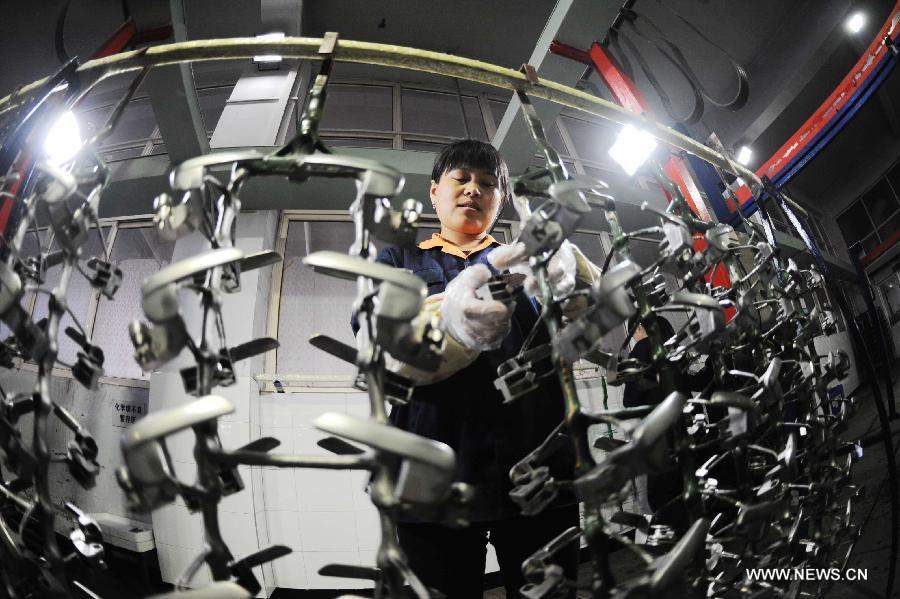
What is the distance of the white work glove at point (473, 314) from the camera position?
2.19 ft

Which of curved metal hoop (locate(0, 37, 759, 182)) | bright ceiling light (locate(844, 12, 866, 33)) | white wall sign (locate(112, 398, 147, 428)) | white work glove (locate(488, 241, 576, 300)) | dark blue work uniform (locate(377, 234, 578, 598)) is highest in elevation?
bright ceiling light (locate(844, 12, 866, 33))

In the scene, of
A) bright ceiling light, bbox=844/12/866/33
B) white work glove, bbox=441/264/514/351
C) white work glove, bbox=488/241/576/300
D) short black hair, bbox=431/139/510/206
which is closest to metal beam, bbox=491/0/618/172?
bright ceiling light, bbox=844/12/866/33

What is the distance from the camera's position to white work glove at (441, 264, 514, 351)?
26.3 inches

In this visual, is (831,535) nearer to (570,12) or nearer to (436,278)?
(436,278)

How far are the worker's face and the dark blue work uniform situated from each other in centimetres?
31

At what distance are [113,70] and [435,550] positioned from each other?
1318mm

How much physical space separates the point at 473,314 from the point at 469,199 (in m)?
0.56

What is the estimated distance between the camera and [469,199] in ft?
3.65

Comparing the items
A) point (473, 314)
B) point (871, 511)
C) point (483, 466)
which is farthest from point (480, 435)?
point (871, 511)

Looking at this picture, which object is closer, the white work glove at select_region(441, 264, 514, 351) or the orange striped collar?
the white work glove at select_region(441, 264, 514, 351)

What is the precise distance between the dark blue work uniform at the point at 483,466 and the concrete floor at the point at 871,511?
0.60 m

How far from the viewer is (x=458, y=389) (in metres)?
0.94

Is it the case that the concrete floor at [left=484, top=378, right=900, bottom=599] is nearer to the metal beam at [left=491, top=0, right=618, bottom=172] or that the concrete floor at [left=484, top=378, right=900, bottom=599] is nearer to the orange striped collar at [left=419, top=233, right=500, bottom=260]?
the orange striped collar at [left=419, top=233, right=500, bottom=260]
